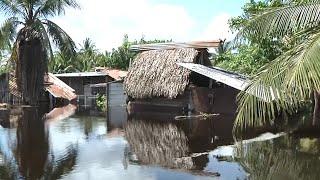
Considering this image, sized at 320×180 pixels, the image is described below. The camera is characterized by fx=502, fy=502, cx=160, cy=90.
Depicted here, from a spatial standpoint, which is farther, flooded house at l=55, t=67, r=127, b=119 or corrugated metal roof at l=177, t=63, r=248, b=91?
flooded house at l=55, t=67, r=127, b=119

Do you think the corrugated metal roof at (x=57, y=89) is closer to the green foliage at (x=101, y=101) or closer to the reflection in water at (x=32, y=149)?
the green foliage at (x=101, y=101)

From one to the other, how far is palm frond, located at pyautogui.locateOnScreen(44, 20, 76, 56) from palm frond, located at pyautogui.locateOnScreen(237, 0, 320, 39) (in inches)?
959

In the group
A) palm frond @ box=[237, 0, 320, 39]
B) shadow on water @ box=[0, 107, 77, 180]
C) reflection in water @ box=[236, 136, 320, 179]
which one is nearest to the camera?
palm frond @ box=[237, 0, 320, 39]

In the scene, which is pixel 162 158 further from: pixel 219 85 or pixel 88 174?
pixel 219 85

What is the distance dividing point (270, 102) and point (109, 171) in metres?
4.67

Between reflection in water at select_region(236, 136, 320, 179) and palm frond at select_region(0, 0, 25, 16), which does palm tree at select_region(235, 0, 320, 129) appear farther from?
palm frond at select_region(0, 0, 25, 16)

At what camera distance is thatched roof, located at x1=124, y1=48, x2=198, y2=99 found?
28672 mm

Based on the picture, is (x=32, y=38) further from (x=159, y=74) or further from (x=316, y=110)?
(x=316, y=110)

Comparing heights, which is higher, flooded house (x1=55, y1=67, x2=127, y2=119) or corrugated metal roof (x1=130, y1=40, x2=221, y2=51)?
corrugated metal roof (x1=130, y1=40, x2=221, y2=51)

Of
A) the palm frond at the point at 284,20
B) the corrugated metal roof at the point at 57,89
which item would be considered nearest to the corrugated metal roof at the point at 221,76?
the palm frond at the point at 284,20

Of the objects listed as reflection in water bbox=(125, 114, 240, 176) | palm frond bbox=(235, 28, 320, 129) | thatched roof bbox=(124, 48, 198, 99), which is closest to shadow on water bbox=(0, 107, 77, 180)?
reflection in water bbox=(125, 114, 240, 176)

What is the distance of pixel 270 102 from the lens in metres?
7.78

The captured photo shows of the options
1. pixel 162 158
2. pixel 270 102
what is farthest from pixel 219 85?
pixel 270 102

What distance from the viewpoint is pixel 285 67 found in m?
7.65
